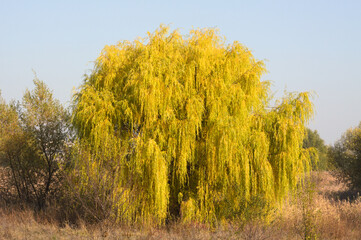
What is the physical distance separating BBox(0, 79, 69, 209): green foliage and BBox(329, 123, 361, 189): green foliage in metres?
18.9

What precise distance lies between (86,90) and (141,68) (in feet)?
7.84

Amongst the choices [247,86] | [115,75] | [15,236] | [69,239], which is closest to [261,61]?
[247,86]

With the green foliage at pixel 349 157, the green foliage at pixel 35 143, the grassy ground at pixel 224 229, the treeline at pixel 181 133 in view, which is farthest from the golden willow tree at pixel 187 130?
the green foliage at pixel 349 157

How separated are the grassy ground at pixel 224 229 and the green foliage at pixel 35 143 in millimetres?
1819

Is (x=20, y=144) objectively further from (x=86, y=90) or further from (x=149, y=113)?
(x=149, y=113)

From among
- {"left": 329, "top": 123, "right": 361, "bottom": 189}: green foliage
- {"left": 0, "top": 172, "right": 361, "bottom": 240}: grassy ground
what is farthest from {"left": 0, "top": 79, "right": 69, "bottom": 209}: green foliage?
{"left": 329, "top": 123, "right": 361, "bottom": 189}: green foliage

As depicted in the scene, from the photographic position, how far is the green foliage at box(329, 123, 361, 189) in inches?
1060

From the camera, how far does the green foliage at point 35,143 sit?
1836cm

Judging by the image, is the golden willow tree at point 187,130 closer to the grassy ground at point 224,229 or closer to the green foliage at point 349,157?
the grassy ground at point 224,229

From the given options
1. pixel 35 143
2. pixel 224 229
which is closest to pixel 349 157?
pixel 224 229

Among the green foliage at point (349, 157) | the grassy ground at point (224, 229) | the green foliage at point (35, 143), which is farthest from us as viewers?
the green foliage at point (349, 157)

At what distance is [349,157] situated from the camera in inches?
1092

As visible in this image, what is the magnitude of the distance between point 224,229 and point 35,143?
9634 millimetres

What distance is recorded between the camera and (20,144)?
61.2 ft
